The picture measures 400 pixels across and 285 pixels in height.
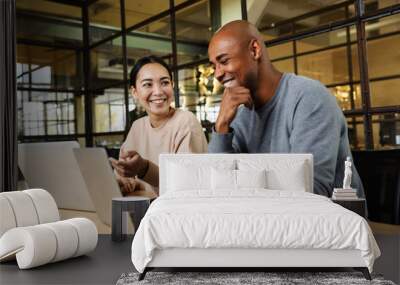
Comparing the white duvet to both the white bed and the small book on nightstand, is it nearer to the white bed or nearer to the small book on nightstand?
the white bed

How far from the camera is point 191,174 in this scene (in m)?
3.68

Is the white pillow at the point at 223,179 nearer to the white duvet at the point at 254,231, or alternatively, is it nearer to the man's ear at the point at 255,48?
the white duvet at the point at 254,231

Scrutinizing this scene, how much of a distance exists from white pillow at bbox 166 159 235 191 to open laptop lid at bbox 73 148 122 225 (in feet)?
3.11

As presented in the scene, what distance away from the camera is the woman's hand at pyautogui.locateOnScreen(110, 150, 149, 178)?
456 cm

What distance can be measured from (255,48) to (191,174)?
1.29 metres

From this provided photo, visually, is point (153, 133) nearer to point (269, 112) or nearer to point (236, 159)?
point (236, 159)

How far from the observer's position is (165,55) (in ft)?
15.9

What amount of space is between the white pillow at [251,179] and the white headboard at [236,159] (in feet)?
0.70

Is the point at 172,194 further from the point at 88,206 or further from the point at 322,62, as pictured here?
the point at 88,206

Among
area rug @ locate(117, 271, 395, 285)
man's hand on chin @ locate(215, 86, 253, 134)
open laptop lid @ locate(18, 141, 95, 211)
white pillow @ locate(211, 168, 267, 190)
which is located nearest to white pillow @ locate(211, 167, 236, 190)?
white pillow @ locate(211, 168, 267, 190)

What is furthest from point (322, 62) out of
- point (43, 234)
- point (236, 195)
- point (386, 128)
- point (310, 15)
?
point (43, 234)

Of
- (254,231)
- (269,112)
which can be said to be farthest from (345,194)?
(254,231)

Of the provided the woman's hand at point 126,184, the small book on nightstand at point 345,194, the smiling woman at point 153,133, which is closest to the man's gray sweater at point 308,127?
the small book on nightstand at point 345,194

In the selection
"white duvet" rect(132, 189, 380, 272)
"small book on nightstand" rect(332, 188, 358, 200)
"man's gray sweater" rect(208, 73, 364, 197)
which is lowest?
"white duvet" rect(132, 189, 380, 272)
